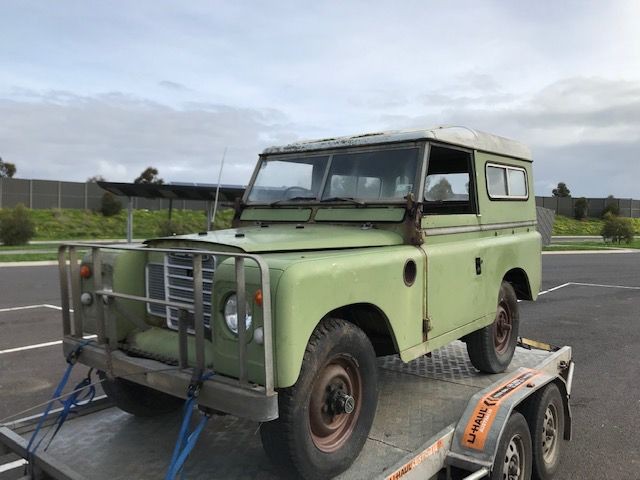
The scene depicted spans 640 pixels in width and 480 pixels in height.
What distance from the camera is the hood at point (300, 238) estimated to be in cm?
310

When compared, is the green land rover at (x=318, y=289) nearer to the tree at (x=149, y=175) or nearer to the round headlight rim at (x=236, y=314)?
the round headlight rim at (x=236, y=314)

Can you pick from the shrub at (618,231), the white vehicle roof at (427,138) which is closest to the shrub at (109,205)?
the shrub at (618,231)

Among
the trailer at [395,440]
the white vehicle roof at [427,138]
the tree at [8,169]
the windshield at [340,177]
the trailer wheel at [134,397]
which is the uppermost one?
the tree at [8,169]

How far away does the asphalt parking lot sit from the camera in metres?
4.58

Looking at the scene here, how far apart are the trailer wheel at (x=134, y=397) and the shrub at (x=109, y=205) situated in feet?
125

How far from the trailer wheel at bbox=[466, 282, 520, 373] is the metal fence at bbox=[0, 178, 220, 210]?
35.5m

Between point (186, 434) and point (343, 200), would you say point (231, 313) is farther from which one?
point (343, 200)

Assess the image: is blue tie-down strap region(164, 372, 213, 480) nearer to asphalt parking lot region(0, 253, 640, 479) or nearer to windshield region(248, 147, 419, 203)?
windshield region(248, 147, 419, 203)

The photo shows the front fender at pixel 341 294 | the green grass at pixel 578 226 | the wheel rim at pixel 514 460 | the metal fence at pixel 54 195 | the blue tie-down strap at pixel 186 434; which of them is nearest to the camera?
the blue tie-down strap at pixel 186 434

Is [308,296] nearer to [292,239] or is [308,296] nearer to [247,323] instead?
[247,323]

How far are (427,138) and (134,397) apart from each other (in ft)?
9.06

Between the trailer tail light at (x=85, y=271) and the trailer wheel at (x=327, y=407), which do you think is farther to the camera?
the trailer tail light at (x=85, y=271)

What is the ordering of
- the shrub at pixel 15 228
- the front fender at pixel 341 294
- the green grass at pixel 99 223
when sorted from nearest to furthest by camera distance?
the front fender at pixel 341 294
the shrub at pixel 15 228
the green grass at pixel 99 223

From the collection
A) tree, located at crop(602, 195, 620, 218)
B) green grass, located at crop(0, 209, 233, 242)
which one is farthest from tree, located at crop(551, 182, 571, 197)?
green grass, located at crop(0, 209, 233, 242)
